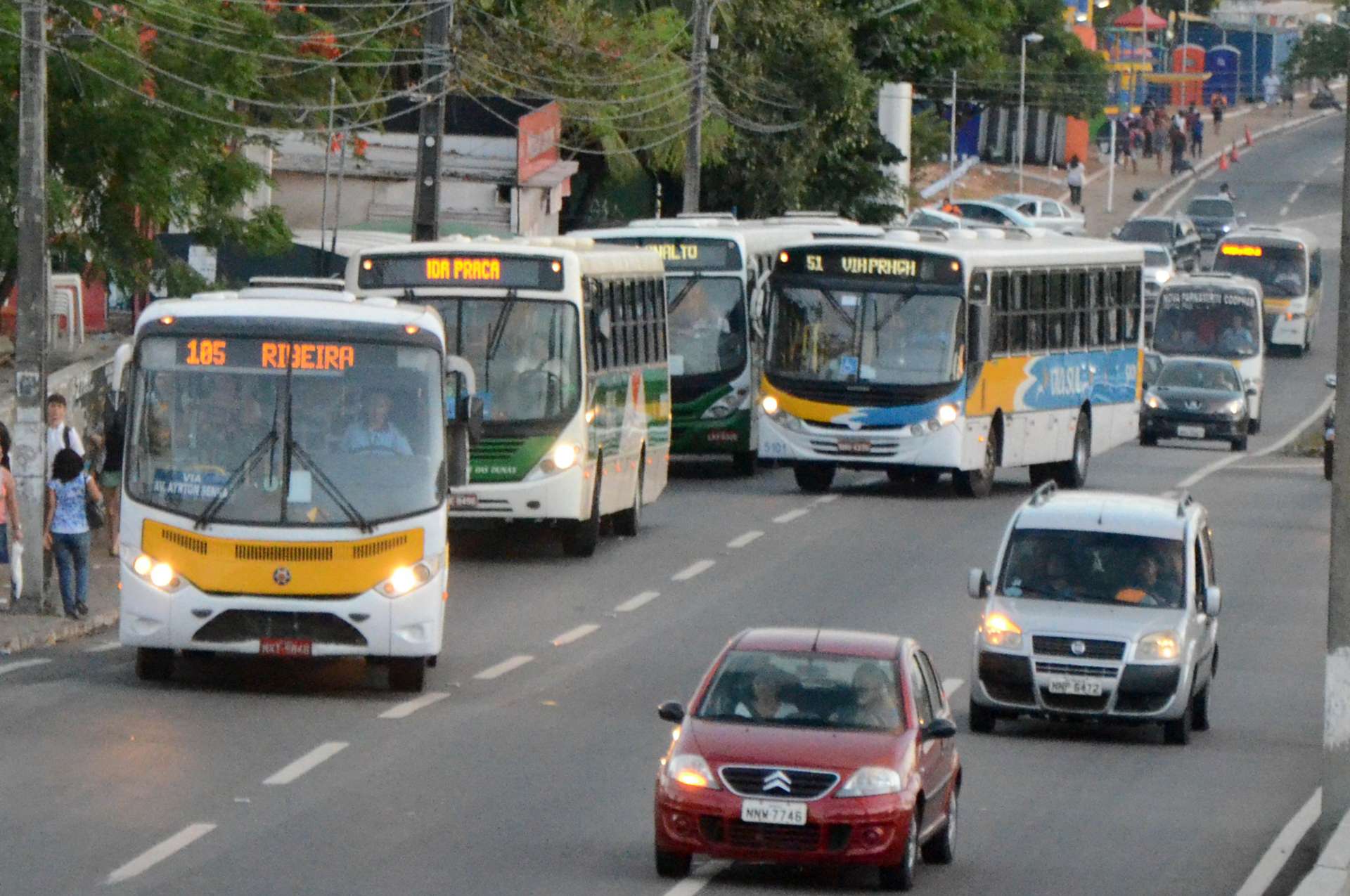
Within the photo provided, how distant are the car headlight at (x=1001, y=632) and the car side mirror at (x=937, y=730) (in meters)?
5.12

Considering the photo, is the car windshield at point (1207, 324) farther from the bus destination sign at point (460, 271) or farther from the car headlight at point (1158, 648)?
the car headlight at point (1158, 648)

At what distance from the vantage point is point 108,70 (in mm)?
27391

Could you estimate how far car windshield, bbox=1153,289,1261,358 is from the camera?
58656 millimetres

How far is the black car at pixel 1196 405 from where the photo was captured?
166ft

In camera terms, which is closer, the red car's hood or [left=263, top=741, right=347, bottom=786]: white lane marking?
the red car's hood

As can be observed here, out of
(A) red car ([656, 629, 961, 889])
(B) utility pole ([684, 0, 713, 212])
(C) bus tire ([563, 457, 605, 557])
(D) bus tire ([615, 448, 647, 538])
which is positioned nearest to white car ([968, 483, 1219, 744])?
(A) red car ([656, 629, 961, 889])

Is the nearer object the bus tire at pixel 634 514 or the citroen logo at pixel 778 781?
the citroen logo at pixel 778 781

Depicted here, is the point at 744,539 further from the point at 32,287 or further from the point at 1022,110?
the point at 1022,110

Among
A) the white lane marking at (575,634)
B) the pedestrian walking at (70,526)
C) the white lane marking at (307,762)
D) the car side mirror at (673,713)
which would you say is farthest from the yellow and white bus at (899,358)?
the car side mirror at (673,713)

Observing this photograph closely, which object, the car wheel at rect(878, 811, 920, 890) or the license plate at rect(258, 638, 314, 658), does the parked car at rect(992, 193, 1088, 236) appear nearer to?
the license plate at rect(258, 638, 314, 658)

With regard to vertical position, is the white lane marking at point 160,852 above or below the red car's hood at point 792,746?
below

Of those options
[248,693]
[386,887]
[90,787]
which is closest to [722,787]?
[386,887]

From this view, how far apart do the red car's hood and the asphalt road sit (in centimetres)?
75

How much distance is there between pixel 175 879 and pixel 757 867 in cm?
298
